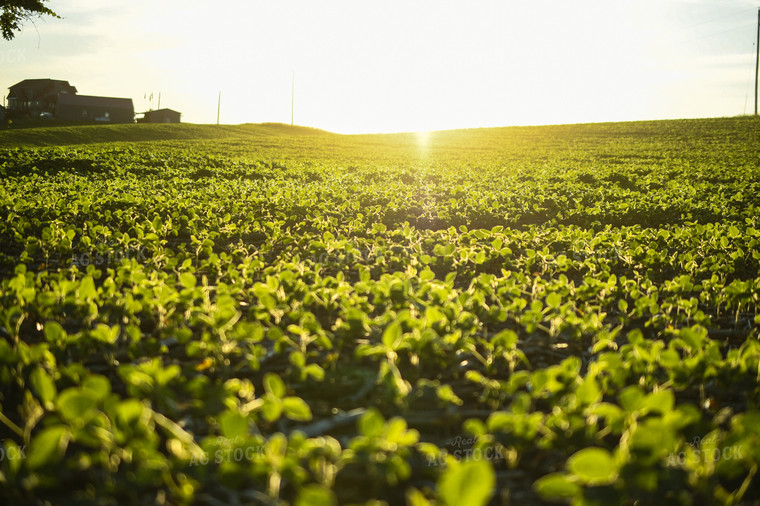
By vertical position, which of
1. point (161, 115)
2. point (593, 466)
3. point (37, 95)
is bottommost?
point (593, 466)

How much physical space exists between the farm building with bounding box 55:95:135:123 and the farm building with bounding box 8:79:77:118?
9.97ft

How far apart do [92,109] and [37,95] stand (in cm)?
1066

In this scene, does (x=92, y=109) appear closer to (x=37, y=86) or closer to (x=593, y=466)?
(x=37, y=86)

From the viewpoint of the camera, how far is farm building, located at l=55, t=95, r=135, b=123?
225 ft

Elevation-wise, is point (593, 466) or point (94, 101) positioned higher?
point (94, 101)

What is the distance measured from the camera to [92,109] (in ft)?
227

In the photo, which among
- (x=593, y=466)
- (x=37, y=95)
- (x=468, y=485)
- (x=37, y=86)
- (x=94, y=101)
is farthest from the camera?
(x=37, y=86)

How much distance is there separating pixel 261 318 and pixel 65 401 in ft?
4.03

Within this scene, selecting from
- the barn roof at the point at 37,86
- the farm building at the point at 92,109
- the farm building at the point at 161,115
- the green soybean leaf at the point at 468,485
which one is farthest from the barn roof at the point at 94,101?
the green soybean leaf at the point at 468,485

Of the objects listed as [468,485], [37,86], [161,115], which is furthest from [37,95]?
[468,485]

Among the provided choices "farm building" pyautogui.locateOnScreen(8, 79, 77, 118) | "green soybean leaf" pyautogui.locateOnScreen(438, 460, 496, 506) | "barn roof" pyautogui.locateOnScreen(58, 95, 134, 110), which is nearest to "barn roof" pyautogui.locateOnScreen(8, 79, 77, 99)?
"farm building" pyautogui.locateOnScreen(8, 79, 77, 118)

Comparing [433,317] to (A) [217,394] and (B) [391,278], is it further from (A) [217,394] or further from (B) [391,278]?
(A) [217,394]

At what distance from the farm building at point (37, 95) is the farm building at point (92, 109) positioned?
304 cm

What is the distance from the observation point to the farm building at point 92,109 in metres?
68.6
